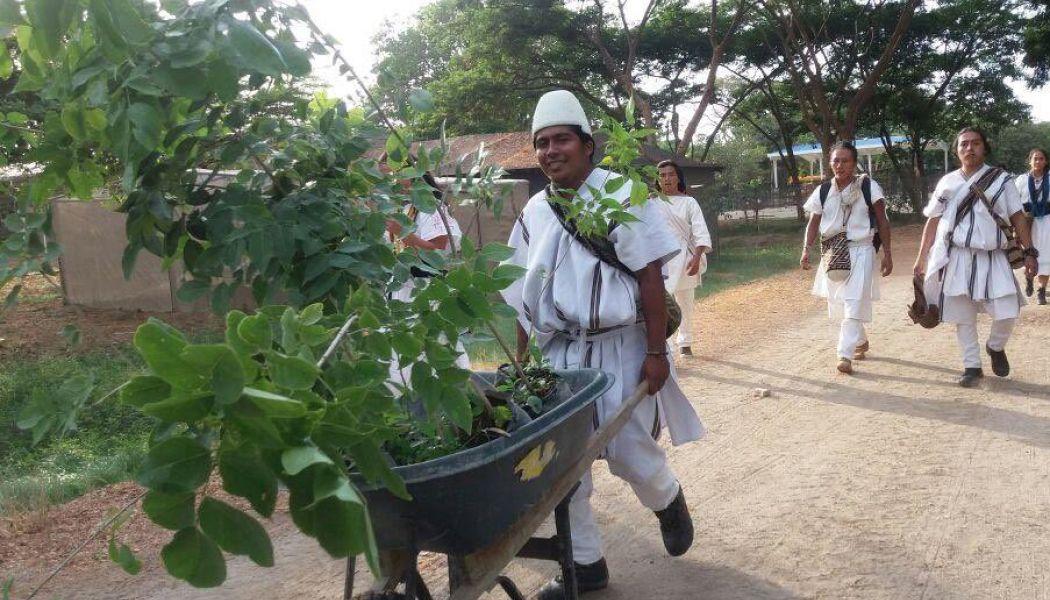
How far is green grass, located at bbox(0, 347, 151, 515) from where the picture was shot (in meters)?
5.02

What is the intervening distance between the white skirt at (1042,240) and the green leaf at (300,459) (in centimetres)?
1085

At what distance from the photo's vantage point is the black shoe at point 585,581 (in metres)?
3.69

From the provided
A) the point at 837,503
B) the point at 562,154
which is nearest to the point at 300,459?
the point at 562,154

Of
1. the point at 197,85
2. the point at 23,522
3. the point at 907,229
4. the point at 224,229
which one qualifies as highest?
the point at 197,85

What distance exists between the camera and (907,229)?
83.5 feet

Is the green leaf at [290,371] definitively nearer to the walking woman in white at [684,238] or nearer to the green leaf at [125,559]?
the green leaf at [125,559]

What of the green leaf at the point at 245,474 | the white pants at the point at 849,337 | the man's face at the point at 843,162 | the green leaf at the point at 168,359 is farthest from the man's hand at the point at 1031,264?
the green leaf at the point at 168,359

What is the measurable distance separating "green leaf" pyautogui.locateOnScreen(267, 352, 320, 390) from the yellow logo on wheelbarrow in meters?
1.13

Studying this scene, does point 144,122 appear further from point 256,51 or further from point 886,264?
point 886,264

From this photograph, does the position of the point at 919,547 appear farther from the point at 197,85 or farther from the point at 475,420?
the point at 197,85

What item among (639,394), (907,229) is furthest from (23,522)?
(907,229)

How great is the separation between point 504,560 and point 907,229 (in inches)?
1006

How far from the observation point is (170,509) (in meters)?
1.33

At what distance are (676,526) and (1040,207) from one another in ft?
29.4
